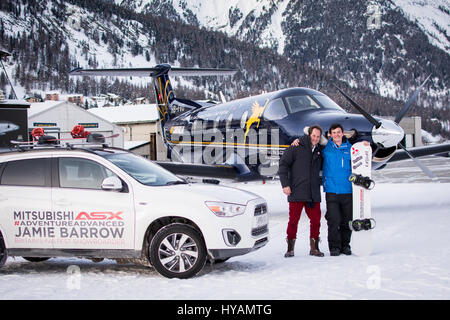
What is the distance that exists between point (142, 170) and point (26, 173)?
1480mm

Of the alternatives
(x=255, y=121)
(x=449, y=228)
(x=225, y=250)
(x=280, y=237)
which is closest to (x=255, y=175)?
(x=255, y=121)

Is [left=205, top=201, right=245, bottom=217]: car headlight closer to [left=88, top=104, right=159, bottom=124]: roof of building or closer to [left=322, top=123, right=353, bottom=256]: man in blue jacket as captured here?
[left=322, top=123, right=353, bottom=256]: man in blue jacket

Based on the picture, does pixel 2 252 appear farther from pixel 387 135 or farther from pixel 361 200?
pixel 387 135

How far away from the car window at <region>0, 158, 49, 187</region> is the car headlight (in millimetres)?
2183

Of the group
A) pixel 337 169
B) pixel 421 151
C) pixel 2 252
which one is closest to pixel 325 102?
pixel 421 151

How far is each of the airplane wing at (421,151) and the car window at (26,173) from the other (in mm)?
8996

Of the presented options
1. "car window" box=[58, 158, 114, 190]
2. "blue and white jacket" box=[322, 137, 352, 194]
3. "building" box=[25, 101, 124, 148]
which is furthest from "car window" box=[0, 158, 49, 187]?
"building" box=[25, 101, 124, 148]

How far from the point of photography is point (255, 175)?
13.2 meters

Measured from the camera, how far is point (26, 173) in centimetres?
620

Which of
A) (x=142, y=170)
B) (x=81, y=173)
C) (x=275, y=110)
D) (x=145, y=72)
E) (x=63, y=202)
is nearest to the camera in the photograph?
(x=63, y=202)

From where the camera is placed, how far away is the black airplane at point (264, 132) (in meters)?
10.3

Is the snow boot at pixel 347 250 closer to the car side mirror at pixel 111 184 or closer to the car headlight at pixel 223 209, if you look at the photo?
the car headlight at pixel 223 209

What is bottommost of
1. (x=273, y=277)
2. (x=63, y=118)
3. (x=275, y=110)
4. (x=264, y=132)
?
(x=273, y=277)
